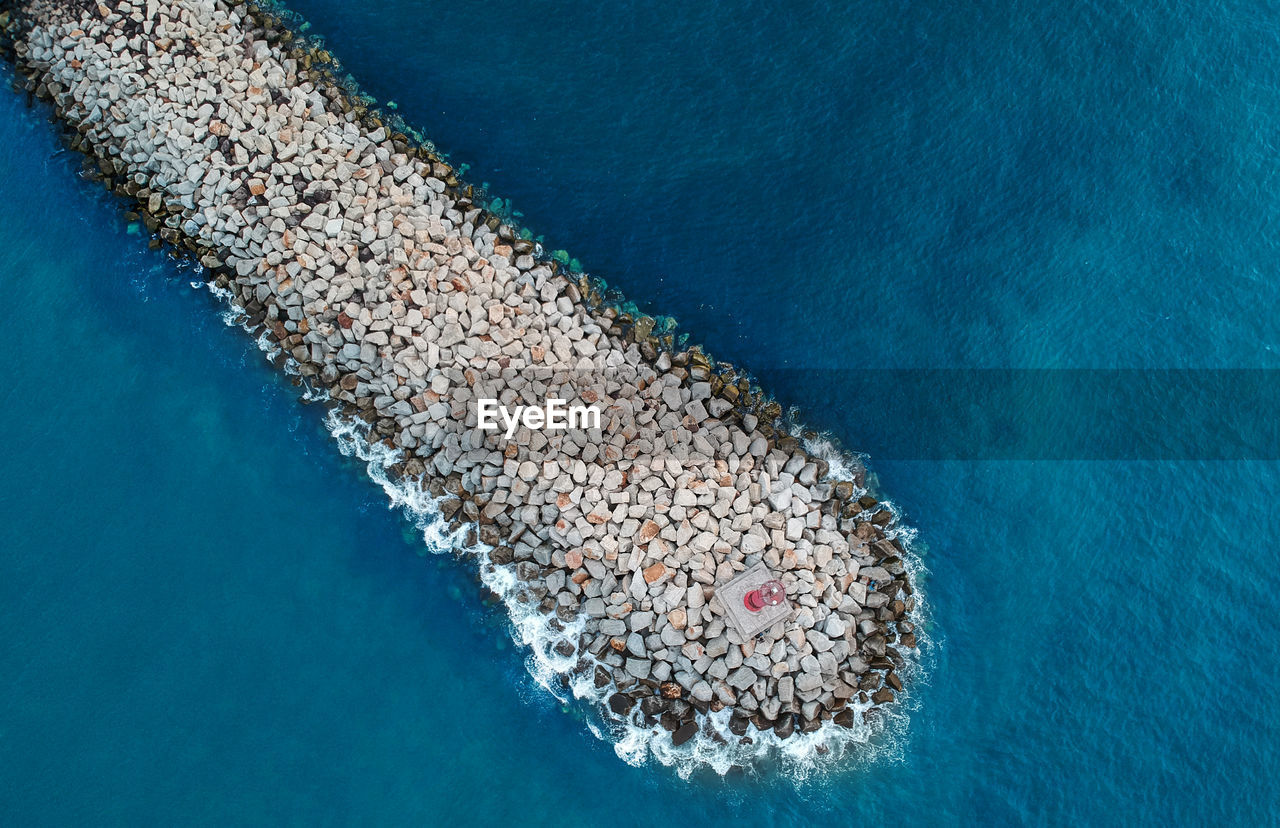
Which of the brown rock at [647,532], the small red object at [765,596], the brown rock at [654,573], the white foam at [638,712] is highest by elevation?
the brown rock at [647,532]

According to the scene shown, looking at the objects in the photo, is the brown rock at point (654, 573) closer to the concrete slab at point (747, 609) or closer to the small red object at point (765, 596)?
the concrete slab at point (747, 609)

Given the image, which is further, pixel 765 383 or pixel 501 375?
pixel 765 383

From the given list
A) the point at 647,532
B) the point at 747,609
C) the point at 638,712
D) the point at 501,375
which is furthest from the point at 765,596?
the point at 501,375

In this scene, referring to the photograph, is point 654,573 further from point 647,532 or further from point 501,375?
point 501,375

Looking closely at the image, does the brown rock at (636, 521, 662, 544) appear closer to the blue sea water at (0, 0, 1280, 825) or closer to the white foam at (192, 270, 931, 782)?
the white foam at (192, 270, 931, 782)

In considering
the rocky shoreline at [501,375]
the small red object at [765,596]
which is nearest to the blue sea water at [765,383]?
the rocky shoreline at [501,375]
